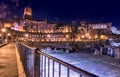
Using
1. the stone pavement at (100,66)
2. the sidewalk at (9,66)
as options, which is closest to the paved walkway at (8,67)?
the sidewalk at (9,66)

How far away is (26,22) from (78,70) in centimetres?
14046

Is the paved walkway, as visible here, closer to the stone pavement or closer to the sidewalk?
the sidewalk

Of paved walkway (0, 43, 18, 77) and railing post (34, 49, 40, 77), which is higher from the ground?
railing post (34, 49, 40, 77)

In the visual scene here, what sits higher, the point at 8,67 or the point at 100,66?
the point at 8,67

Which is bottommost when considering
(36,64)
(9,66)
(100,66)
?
(100,66)

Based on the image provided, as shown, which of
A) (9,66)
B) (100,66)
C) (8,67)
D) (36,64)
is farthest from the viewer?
(100,66)

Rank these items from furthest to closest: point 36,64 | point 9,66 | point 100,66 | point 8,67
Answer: point 100,66 < point 9,66 < point 8,67 < point 36,64

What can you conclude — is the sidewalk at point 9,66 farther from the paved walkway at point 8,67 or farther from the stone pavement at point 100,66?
the stone pavement at point 100,66

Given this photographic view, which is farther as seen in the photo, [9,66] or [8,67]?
[9,66]

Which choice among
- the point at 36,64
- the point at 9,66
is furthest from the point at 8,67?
the point at 36,64

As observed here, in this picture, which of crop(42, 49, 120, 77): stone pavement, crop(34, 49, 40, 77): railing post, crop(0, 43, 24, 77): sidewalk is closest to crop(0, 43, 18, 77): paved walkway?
crop(0, 43, 24, 77): sidewalk

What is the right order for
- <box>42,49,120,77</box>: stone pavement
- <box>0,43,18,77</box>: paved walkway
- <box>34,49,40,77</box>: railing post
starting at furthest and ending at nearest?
<box>42,49,120,77</box>: stone pavement → <box>0,43,18,77</box>: paved walkway → <box>34,49,40,77</box>: railing post

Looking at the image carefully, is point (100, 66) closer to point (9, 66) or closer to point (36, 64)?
point (9, 66)

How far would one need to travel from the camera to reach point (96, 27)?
15838 cm
